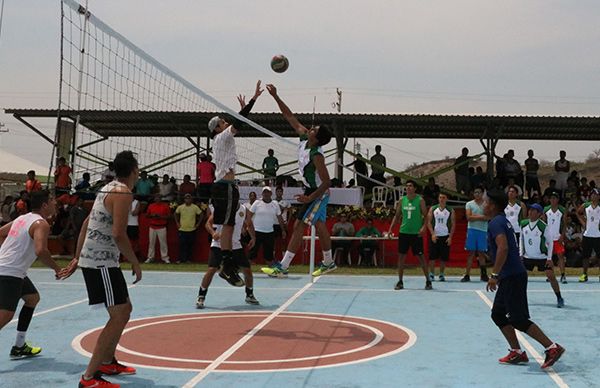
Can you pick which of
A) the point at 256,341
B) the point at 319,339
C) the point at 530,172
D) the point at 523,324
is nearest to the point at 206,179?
the point at 256,341

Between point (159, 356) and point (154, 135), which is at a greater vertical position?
point (154, 135)

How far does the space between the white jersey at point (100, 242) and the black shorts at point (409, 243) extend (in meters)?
8.65

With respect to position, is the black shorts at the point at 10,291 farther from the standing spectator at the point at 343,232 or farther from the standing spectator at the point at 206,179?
the standing spectator at the point at 343,232

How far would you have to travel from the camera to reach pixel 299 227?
9398 millimetres

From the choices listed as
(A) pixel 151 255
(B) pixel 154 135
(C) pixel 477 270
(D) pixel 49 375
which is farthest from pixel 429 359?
(B) pixel 154 135

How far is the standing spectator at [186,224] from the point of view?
19344 millimetres

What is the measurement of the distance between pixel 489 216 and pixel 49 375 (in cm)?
491

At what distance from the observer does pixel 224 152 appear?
9555mm

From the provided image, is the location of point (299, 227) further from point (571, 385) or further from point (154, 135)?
point (154, 135)

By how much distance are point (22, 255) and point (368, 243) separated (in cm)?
1313

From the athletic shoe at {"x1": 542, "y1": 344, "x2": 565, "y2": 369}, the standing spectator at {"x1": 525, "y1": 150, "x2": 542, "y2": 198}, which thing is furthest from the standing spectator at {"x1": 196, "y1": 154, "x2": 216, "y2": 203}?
the standing spectator at {"x1": 525, "y1": 150, "x2": 542, "y2": 198}

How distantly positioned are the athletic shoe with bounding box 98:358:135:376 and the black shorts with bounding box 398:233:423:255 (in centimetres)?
839

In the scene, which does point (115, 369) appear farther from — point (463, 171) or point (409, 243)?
point (463, 171)

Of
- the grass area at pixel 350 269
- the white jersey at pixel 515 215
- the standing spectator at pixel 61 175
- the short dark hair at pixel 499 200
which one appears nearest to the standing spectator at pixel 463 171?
the grass area at pixel 350 269
